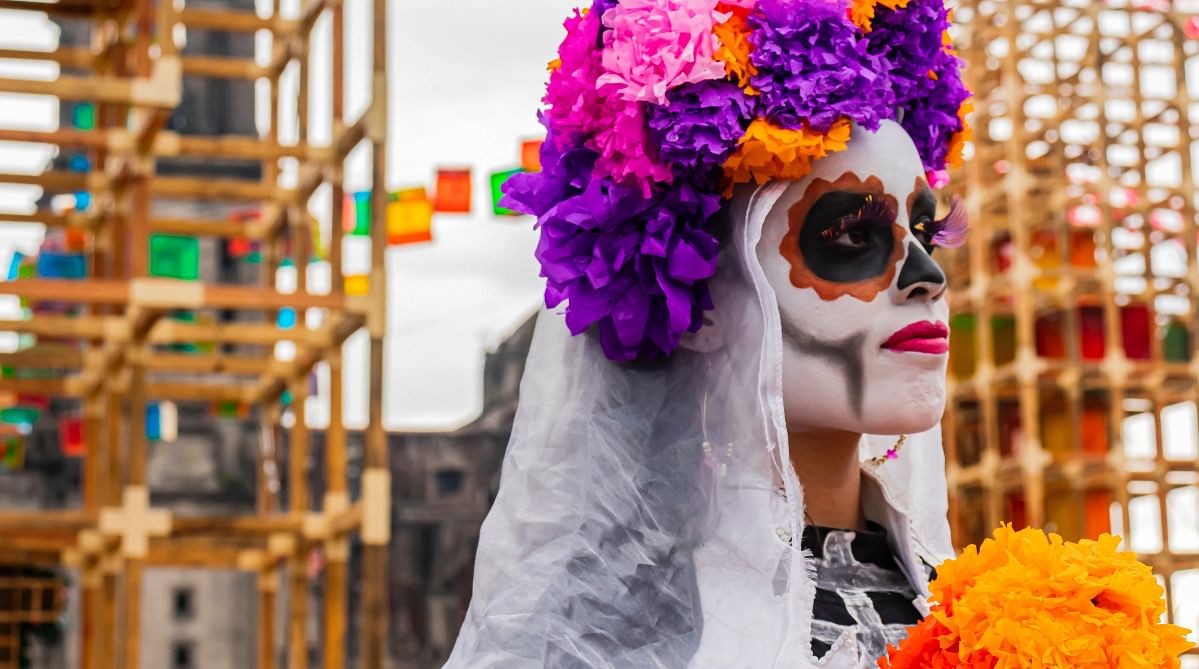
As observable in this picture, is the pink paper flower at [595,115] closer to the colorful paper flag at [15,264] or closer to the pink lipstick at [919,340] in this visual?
the pink lipstick at [919,340]

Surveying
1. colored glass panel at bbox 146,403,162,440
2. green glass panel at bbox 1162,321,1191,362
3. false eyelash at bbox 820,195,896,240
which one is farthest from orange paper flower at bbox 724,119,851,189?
colored glass panel at bbox 146,403,162,440

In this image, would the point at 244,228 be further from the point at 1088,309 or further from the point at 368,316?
the point at 1088,309

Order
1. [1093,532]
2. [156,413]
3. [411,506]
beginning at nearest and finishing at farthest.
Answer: [1093,532], [156,413], [411,506]

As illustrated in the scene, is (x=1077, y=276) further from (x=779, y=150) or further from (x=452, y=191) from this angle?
(x=779, y=150)

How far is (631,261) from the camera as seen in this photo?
364cm

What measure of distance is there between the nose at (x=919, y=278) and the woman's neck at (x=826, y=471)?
0.33m

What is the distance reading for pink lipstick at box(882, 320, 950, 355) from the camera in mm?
3682

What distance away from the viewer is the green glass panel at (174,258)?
19641 millimetres

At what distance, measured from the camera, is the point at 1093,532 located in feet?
61.7

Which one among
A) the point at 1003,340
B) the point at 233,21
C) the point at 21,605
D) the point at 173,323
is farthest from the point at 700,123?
the point at 1003,340

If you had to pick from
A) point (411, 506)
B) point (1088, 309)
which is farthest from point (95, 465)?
point (411, 506)

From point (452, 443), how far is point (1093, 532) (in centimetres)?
1632

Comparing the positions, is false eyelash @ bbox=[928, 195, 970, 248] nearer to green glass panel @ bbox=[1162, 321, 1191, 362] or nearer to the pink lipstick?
the pink lipstick

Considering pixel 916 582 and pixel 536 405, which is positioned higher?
pixel 536 405
